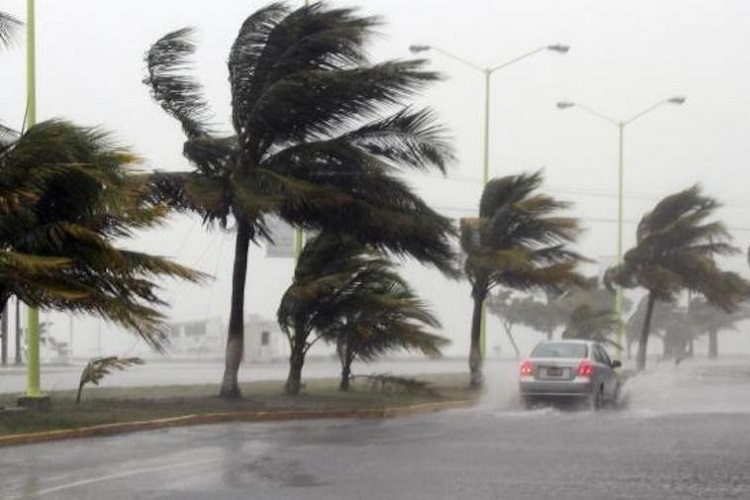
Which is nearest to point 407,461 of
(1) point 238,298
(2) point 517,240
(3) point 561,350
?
(1) point 238,298

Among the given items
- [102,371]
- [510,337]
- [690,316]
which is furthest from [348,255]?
[690,316]

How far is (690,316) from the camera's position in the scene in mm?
82625

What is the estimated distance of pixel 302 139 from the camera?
83.9ft

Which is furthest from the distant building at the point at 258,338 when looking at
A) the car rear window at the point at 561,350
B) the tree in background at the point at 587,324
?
the car rear window at the point at 561,350

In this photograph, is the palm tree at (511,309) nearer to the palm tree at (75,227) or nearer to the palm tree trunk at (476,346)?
the palm tree trunk at (476,346)

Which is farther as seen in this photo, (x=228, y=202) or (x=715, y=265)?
(x=715, y=265)

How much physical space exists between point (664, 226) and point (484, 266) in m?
13.8

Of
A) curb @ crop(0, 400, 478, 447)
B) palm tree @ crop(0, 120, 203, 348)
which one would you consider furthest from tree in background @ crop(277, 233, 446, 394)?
palm tree @ crop(0, 120, 203, 348)

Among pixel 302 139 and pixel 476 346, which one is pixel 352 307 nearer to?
pixel 302 139

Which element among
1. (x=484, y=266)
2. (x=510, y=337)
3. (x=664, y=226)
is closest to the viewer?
(x=484, y=266)

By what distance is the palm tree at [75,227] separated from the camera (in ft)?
54.2

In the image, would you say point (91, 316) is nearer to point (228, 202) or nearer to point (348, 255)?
point (228, 202)

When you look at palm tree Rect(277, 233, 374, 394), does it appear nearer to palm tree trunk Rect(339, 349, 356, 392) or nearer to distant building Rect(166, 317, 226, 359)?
palm tree trunk Rect(339, 349, 356, 392)

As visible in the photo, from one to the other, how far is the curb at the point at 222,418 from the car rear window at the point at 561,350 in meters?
2.20
